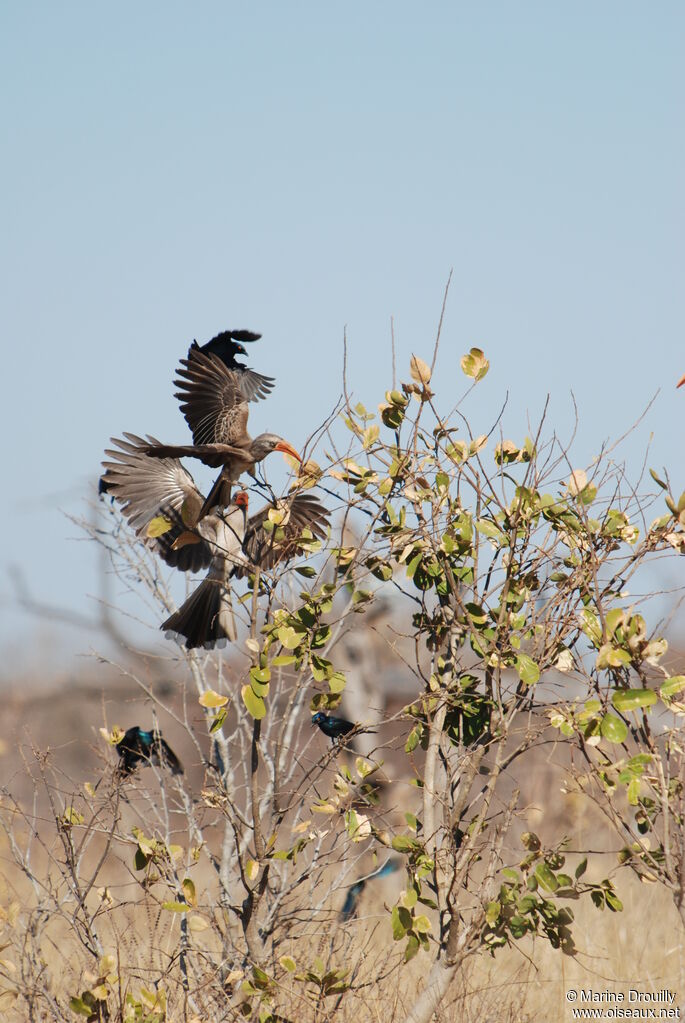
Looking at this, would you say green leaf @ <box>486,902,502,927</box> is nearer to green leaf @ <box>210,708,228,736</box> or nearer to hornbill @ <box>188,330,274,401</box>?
green leaf @ <box>210,708,228,736</box>

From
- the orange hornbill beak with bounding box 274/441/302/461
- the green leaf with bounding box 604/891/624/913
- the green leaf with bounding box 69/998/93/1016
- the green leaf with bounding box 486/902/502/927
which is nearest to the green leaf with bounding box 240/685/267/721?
the green leaf with bounding box 486/902/502/927

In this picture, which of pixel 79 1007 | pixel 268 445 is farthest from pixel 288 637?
pixel 268 445

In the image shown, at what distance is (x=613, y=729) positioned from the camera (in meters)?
2.97

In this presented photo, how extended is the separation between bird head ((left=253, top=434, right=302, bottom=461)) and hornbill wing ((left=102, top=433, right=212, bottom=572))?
399 millimetres

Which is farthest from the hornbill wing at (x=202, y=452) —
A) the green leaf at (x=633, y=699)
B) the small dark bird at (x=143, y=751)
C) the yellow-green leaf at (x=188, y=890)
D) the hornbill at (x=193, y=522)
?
the green leaf at (x=633, y=699)

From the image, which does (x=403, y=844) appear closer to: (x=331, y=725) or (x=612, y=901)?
(x=612, y=901)

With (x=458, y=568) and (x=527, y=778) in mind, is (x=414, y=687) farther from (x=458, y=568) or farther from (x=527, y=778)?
(x=458, y=568)

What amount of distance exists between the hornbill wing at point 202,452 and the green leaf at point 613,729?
1.73 meters

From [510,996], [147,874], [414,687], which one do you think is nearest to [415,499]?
[147,874]

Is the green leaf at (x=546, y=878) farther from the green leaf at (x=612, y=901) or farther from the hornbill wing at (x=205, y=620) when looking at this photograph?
the hornbill wing at (x=205, y=620)

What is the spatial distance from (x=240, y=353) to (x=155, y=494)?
3.64 feet

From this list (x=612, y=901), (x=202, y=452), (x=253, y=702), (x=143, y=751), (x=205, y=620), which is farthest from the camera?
(x=205, y=620)

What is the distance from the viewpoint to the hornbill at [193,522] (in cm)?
470

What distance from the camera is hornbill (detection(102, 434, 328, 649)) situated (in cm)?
470
